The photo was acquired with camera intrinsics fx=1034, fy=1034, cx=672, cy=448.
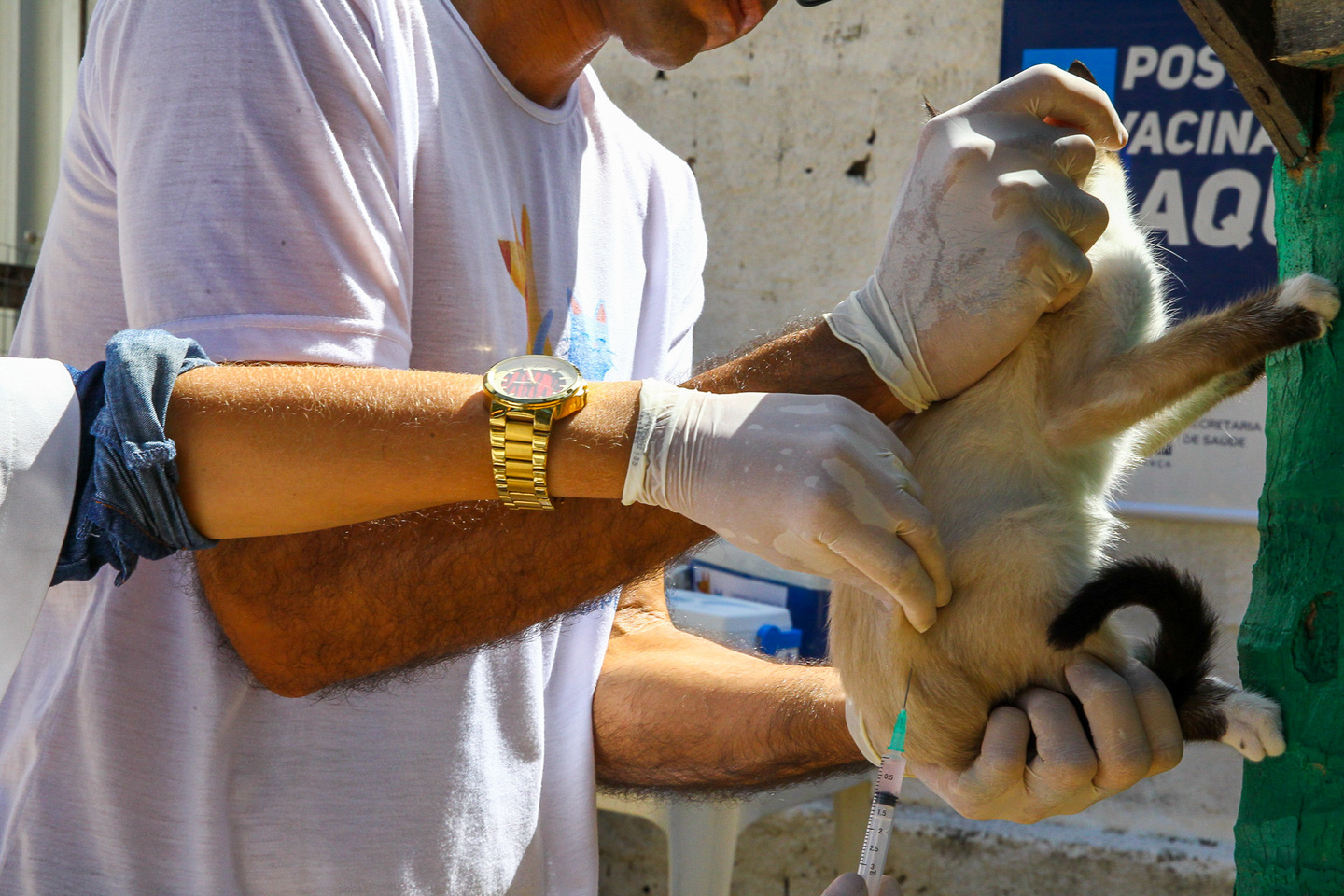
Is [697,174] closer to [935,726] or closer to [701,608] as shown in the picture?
[701,608]

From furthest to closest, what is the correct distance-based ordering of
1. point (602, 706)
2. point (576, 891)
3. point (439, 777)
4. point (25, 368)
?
1. point (602, 706)
2. point (576, 891)
3. point (439, 777)
4. point (25, 368)

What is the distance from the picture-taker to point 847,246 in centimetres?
299

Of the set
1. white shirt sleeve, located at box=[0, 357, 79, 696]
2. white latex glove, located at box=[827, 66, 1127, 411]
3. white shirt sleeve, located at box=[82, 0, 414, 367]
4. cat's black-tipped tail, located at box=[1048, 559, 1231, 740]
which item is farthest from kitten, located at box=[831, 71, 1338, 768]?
white shirt sleeve, located at box=[0, 357, 79, 696]

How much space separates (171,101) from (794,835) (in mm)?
2537

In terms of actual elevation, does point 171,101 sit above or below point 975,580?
above

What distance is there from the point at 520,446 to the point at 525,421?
0.03m

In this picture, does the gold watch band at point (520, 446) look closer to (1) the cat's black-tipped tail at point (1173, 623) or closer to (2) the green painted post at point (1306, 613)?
(1) the cat's black-tipped tail at point (1173, 623)

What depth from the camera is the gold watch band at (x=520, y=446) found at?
3.40ft

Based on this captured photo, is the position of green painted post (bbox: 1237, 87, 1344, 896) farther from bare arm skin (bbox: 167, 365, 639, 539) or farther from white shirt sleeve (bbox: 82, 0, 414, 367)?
white shirt sleeve (bbox: 82, 0, 414, 367)

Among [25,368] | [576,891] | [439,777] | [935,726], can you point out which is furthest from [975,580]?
[25,368]

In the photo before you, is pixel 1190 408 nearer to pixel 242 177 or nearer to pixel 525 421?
pixel 525 421

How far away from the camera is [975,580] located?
123 cm

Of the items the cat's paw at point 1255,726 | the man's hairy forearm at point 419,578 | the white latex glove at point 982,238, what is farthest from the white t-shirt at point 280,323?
the cat's paw at point 1255,726

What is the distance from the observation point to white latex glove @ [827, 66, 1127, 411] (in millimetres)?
1135
